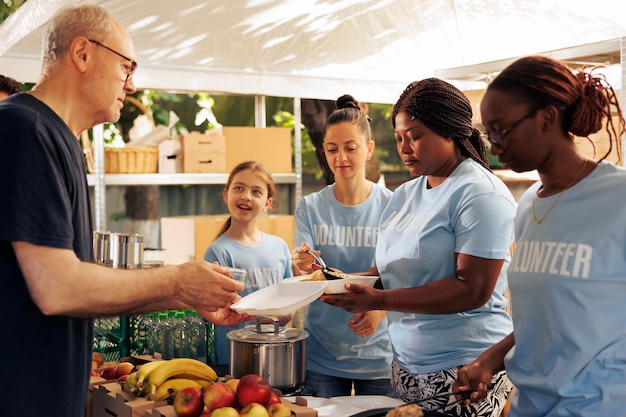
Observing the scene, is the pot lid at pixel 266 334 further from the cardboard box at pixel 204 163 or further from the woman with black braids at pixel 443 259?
the cardboard box at pixel 204 163

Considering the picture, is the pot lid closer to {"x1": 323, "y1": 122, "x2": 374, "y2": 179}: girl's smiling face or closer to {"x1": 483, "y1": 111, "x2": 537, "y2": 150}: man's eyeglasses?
{"x1": 323, "y1": 122, "x2": 374, "y2": 179}: girl's smiling face

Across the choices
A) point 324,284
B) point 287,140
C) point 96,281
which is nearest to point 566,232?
point 324,284

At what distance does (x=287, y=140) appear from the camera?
5.41 m

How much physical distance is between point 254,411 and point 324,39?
107 inches

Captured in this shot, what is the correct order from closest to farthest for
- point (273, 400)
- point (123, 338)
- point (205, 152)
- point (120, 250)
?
point (273, 400)
point (123, 338)
point (120, 250)
point (205, 152)

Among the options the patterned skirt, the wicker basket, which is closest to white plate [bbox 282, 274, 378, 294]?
the patterned skirt

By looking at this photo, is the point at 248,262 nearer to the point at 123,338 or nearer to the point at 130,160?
the point at 123,338

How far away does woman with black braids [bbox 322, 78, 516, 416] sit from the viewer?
2.31 metres

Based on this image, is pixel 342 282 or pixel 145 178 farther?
pixel 145 178

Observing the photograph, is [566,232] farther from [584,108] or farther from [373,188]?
[373,188]

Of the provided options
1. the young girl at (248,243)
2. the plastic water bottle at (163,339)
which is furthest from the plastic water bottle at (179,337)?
the young girl at (248,243)

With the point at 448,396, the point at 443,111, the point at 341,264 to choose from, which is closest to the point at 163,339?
the point at 341,264

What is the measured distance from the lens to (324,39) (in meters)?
4.34

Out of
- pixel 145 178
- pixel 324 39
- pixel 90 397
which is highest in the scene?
pixel 324 39
